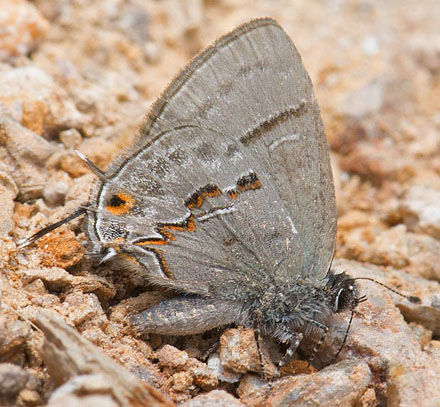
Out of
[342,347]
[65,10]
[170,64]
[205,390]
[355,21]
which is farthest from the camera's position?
[355,21]

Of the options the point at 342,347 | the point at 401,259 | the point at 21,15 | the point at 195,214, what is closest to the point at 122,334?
the point at 195,214

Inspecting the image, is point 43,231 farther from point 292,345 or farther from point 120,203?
point 292,345

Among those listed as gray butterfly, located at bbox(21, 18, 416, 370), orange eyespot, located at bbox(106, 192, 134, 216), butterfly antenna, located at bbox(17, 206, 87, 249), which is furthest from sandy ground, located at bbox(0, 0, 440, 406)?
orange eyespot, located at bbox(106, 192, 134, 216)

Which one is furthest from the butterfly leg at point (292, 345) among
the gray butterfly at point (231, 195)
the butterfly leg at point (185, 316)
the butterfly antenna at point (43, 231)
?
the butterfly antenna at point (43, 231)

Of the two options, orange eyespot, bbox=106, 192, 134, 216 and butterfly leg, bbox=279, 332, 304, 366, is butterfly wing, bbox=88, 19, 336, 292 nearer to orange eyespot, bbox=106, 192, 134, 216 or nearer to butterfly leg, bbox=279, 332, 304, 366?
orange eyespot, bbox=106, 192, 134, 216

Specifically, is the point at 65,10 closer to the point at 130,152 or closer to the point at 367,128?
the point at 130,152
